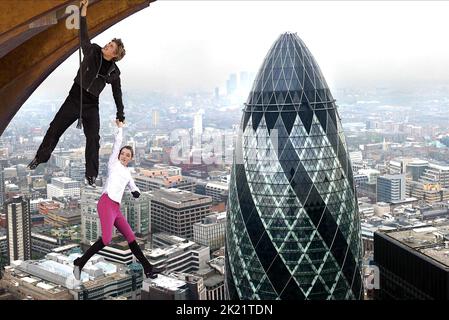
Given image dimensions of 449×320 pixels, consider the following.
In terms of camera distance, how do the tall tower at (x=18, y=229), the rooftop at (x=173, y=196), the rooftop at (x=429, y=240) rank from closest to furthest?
the tall tower at (x=18, y=229)
the rooftop at (x=173, y=196)
the rooftop at (x=429, y=240)

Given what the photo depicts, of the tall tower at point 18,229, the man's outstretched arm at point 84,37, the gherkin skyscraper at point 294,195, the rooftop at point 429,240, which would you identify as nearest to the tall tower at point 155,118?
the tall tower at point 18,229

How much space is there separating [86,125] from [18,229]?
2964mm

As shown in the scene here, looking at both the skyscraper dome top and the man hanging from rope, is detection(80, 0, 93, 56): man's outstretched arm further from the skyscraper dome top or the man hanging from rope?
the skyscraper dome top

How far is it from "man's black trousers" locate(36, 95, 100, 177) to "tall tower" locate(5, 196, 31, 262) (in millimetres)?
2053

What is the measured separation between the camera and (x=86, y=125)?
8.47ft

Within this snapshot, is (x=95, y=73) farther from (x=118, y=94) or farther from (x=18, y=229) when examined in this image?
(x=18, y=229)

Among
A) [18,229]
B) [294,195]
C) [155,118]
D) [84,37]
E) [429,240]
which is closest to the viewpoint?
[84,37]

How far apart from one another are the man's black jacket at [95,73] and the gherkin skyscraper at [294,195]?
31.6ft

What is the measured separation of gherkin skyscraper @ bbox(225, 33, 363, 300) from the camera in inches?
471

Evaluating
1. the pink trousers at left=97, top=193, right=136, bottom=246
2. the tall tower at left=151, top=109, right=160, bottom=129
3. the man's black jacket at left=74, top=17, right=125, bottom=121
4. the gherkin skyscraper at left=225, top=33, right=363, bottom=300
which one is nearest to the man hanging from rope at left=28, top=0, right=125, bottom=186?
the man's black jacket at left=74, top=17, right=125, bottom=121

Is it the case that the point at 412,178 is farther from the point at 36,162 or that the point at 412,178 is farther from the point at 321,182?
the point at 36,162

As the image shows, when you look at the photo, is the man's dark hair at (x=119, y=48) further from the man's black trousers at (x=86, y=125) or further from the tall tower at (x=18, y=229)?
the tall tower at (x=18, y=229)

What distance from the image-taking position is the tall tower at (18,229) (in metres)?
4.61

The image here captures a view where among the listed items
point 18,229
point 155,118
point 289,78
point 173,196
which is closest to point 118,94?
point 155,118
